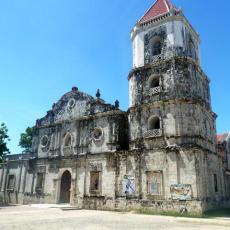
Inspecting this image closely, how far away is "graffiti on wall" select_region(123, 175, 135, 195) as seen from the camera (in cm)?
2004

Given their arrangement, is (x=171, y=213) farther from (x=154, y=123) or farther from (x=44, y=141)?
(x=44, y=141)

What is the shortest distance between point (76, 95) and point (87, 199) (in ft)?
33.7

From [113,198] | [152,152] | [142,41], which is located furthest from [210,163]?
[142,41]

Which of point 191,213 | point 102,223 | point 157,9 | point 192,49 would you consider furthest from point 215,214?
point 157,9

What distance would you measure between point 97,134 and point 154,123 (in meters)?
5.60

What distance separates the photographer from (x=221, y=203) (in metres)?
20.6

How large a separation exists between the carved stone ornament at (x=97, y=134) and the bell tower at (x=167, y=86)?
10.9 feet

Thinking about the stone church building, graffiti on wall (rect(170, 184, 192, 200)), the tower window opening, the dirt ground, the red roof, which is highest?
the red roof

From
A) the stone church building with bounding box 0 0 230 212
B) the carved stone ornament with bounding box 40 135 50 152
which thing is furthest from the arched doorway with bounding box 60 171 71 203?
the carved stone ornament with bounding box 40 135 50 152

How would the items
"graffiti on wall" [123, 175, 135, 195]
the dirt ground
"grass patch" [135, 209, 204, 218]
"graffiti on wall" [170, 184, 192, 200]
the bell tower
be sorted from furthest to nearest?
"graffiti on wall" [123, 175, 135, 195]
the bell tower
"graffiti on wall" [170, 184, 192, 200]
"grass patch" [135, 209, 204, 218]
the dirt ground

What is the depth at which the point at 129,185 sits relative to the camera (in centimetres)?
2025

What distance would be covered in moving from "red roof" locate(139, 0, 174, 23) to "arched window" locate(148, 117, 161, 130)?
362 inches

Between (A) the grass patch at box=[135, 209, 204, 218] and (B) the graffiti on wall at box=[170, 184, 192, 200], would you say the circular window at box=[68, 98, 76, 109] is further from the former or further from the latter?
(B) the graffiti on wall at box=[170, 184, 192, 200]

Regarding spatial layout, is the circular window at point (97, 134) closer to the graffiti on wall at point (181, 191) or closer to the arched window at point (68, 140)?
the arched window at point (68, 140)
